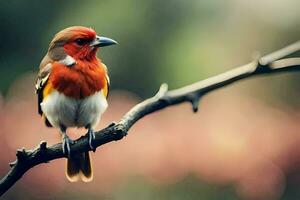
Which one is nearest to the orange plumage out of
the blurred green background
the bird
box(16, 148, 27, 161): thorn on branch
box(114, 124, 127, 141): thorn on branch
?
the bird

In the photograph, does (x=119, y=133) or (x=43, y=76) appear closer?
(x=119, y=133)

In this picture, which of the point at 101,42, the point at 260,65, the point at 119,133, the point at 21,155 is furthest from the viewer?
the point at 101,42

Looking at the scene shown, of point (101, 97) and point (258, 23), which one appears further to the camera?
point (258, 23)

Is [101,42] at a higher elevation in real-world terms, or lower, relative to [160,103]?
higher

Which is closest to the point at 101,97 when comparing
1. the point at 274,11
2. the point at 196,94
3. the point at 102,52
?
the point at 196,94

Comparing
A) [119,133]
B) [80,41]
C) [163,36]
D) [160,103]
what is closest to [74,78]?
[80,41]

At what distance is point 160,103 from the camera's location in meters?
2.04

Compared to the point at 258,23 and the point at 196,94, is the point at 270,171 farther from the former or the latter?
the point at 258,23

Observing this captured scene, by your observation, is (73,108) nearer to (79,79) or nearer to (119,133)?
(79,79)

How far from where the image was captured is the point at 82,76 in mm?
2338

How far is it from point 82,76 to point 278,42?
4.26 meters

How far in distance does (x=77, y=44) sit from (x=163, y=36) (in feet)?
12.9

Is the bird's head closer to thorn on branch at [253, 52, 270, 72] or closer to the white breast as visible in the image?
the white breast

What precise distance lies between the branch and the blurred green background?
3493mm
